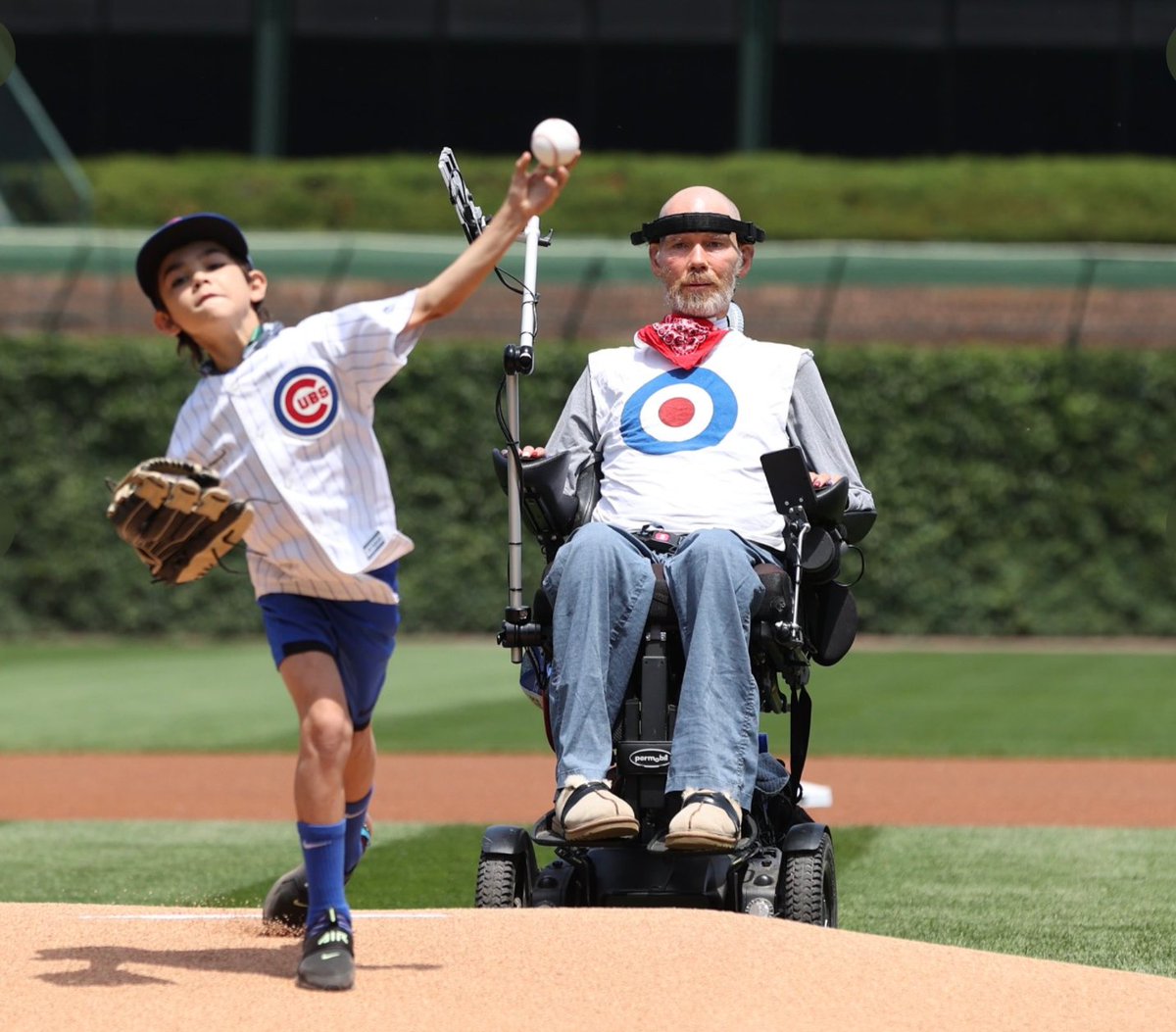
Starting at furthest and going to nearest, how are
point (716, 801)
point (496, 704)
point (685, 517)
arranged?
1. point (496, 704)
2. point (685, 517)
3. point (716, 801)

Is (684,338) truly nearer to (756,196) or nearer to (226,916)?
(226,916)

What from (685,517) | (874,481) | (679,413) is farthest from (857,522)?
(874,481)

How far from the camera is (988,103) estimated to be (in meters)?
30.8

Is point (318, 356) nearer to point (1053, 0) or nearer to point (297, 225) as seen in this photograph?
point (297, 225)

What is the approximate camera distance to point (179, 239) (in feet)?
15.1

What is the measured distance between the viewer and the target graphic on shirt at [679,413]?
5.71 metres

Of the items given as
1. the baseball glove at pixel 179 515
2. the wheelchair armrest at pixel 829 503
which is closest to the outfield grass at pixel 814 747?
the wheelchair armrest at pixel 829 503

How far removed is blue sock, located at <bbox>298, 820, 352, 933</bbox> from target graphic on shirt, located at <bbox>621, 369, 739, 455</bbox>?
5.47 ft

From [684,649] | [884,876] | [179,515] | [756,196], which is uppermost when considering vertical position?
[756,196]

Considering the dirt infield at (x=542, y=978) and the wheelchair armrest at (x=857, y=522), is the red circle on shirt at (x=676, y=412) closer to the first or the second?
the wheelchair armrest at (x=857, y=522)

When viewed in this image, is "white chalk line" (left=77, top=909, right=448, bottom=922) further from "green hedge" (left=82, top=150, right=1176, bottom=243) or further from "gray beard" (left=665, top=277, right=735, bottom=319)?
"green hedge" (left=82, top=150, right=1176, bottom=243)

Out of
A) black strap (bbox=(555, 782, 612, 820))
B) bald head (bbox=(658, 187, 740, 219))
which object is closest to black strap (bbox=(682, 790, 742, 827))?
black strap (bbox=(555, 782, 612, 820))

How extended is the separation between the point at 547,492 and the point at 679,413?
0.46 metres

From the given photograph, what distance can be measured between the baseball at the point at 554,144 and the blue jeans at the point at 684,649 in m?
1.18
